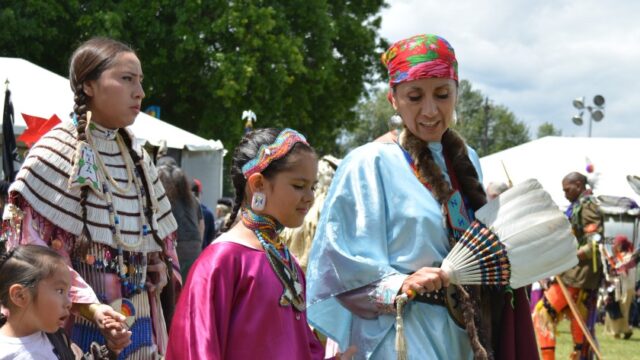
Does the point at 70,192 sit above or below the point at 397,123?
below

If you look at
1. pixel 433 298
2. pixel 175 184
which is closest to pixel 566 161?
pixel 175 184

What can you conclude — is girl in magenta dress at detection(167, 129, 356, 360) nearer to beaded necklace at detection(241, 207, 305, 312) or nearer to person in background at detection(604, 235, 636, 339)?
beaded necklace at detection(241, 207, 305, 312)

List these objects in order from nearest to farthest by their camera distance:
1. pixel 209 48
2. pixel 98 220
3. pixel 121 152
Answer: pixel 98 220 < pixel 121 152 < pixel 209 48

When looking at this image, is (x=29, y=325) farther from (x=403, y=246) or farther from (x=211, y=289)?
(x=403, y=246)

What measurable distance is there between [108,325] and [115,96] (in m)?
0.78

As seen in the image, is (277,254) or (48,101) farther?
(48,101)

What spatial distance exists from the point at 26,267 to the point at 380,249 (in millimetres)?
1106

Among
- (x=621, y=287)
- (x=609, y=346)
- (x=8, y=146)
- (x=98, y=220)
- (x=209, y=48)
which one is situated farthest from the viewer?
(x=209, y=48)

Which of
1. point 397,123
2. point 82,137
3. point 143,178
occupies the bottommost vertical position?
point 143,178

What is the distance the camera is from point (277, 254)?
2.93 m

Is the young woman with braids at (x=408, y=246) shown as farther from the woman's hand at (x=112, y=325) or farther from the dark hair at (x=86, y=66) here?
the dark hair at (x=86, y=66)

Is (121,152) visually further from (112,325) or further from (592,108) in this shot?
(592,108)

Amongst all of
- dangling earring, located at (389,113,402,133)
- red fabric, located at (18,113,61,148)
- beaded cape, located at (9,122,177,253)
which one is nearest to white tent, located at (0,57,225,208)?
red fabric, located at (18,113,61,148)

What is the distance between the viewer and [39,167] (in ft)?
10.1
